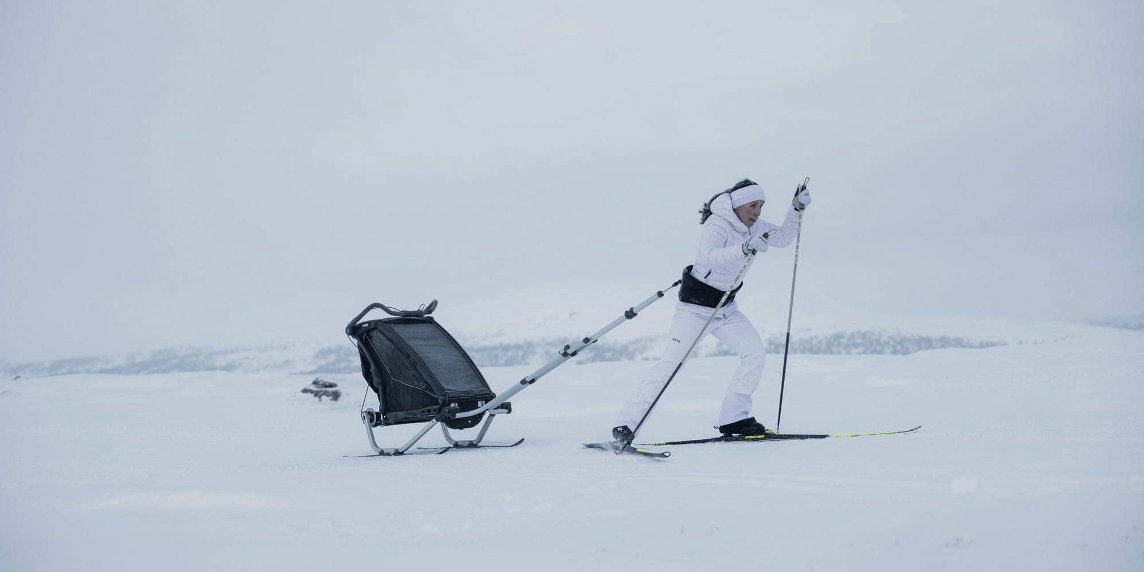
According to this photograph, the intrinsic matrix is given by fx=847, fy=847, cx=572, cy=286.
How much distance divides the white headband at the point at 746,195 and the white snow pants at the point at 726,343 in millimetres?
792

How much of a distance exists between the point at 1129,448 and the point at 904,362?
5585mm

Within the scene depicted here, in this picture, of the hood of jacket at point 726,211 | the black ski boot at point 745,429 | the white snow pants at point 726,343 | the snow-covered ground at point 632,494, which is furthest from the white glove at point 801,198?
the snow-covered ground at point 632,494

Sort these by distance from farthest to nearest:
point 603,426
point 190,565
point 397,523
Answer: point 603,426 < point 397,523 < point 190,565

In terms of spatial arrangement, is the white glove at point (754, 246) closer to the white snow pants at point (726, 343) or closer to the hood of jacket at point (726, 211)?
the hood of jacket at point (726, 211)

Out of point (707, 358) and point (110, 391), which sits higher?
point (707, 358)

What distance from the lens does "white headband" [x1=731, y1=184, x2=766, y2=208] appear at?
21.1ft

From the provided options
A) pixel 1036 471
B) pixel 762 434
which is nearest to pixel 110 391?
pixel 762 434

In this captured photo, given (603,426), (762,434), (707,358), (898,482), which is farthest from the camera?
→ (707,358)

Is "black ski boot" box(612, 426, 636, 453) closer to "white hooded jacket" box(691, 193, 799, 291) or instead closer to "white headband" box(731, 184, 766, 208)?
"white hooded jacket" box(691, 193, 799, 291)

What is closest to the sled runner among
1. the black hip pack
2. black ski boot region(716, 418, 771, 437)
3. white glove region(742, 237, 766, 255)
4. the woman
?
the black hip pack

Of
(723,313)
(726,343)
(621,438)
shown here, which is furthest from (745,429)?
(621,438)

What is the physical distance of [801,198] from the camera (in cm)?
647

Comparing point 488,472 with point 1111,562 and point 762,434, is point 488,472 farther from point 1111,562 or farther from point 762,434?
point 1111,562

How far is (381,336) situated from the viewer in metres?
6.52
